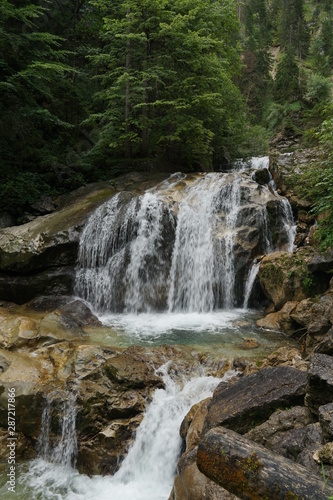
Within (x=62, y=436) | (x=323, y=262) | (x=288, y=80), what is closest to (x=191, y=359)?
(x=62, y=436)

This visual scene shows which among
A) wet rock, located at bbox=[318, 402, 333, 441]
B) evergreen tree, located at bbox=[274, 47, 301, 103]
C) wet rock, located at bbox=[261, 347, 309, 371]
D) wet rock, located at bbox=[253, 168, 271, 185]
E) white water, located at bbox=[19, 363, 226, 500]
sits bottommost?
white water, located at bbox=[19, 363, 226, 500]

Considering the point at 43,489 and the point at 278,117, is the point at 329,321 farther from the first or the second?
the point at 278,117

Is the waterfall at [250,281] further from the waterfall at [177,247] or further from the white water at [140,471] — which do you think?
the white water at [140,471]

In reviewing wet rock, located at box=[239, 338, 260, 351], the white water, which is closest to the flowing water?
wet rock, located at box=[239, 338, 260, 351]

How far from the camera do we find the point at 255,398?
414cm

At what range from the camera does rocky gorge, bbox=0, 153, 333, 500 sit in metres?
2.94

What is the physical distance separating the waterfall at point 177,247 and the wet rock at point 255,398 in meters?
6.09

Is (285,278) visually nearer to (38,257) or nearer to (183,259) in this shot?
(183,259)

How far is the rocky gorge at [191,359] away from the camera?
2.94 m

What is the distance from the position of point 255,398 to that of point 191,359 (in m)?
2.70

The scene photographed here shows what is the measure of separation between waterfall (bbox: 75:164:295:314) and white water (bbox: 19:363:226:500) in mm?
5219

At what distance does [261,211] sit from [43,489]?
31.8 ft

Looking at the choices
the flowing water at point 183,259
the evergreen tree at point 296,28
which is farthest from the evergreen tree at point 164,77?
the evergreen tree at point 296,28

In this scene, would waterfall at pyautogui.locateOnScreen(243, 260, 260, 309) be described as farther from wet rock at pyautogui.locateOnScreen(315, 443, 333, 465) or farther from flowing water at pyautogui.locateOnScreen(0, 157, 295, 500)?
wet rock at pyautogui.locateOnScreen(315, 443, 333, 465)
